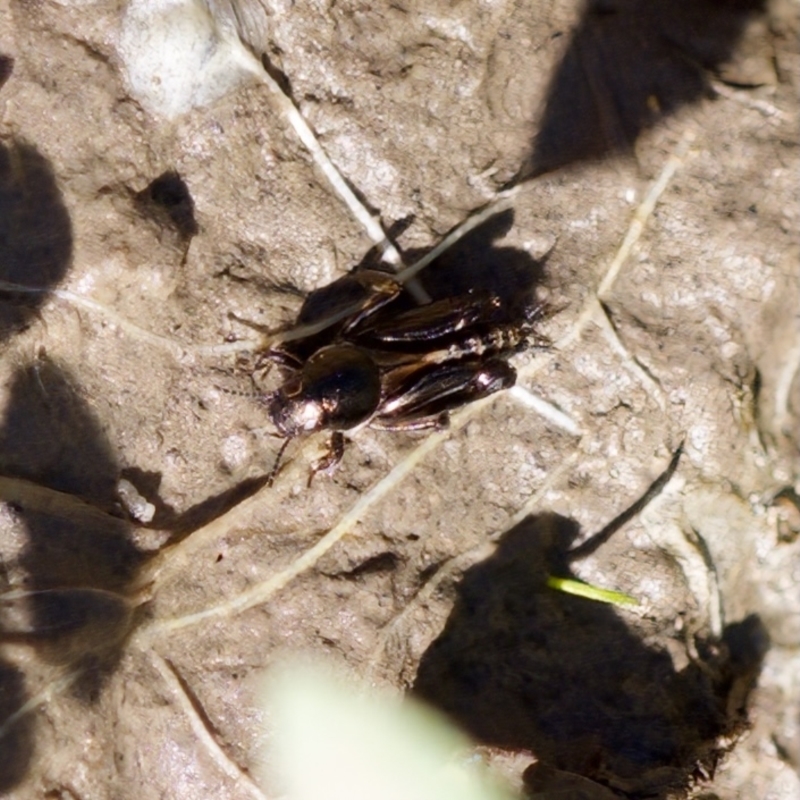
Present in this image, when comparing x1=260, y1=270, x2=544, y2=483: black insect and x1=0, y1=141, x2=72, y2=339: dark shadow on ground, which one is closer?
x1=0, y1=141, x2=72, y2=339: dark shadow on ground

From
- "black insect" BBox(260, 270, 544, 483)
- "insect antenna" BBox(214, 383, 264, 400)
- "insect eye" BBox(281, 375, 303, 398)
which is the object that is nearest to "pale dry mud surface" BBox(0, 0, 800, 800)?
"insect antenna" BBox(214, 383, 264, 400)

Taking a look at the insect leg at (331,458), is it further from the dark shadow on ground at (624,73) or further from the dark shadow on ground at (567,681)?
the dark shadow on ground at (624,73)

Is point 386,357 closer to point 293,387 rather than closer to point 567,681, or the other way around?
point 293,387

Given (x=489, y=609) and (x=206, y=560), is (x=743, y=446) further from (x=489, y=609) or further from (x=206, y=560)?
(x=206, y=560)

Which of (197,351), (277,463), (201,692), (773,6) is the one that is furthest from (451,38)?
(201,692)

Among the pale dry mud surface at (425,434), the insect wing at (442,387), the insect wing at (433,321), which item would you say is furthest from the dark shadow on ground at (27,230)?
the insect wing at (442,387)

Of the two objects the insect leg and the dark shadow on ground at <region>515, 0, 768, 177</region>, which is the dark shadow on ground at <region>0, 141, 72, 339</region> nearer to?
the insect leg

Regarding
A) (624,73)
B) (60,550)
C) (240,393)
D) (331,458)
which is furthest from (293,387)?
(624,73)

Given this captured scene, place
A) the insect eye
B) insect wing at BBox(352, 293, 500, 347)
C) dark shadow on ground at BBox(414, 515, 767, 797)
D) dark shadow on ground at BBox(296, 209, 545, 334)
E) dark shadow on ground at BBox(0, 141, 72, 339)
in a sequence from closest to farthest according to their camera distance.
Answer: dark shadow on ground at BBox(0, 141, 72, 339), the insect eye, insect wing at BBox(352, 293, 500, 347), dark shadow on ground at BBox(296, 209, 545, 334), dark shadow on ground at BBox(414, 515, 767, 797)
